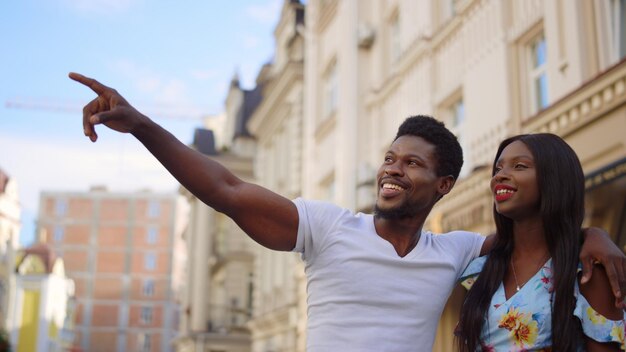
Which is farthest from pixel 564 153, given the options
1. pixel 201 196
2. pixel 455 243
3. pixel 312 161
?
pixel 312 161

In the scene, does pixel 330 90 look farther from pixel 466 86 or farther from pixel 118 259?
pixel 118 259

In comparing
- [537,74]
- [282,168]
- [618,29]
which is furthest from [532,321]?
[282,168]

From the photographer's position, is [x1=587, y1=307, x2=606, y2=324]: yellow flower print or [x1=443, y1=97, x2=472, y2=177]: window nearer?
[x1=587, y1=307, x2=606, y2=324]: yellow flower print

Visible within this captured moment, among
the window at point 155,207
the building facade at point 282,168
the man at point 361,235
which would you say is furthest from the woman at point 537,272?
the window at point 155,207

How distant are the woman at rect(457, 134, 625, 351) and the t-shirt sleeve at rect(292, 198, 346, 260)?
625mm

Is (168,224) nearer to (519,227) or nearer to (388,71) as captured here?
(388,71)

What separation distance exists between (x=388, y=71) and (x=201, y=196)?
16.0m

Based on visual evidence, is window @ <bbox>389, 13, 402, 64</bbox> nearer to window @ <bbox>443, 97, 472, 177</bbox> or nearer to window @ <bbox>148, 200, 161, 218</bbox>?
window @ <bbox>443, 97, 472, 177</bbox>

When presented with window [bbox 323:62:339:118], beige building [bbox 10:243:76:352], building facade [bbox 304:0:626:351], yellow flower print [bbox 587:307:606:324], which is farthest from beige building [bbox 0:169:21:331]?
yellow flower print [bbox 587:307:606:324]

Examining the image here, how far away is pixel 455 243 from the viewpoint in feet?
12.4

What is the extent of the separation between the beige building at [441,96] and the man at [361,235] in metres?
0.59

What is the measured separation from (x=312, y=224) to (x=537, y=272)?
2.84 feet

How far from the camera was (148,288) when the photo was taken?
89.1 meters

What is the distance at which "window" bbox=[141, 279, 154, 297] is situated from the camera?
88.7m
